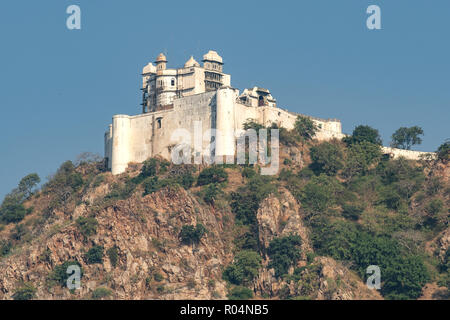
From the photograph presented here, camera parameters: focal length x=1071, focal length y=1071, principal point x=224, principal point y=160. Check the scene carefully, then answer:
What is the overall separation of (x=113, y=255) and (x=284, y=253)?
16.9 meters

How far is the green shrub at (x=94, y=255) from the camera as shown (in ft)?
343

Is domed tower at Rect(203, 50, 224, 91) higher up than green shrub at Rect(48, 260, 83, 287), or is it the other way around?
domed tower at Rect(203, 50, 224, 91)

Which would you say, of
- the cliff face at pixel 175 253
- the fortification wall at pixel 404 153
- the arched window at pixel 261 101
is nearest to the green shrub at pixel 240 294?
the cliff face at pixel 175 253

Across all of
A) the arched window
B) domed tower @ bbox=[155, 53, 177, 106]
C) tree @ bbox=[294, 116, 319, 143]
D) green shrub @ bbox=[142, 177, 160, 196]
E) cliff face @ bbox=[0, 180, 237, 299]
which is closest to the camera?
cliff face @ bbox=[0, 180, 237, 299]

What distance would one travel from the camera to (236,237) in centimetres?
11194

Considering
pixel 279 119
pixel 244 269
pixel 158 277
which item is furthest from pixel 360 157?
pixel 158 277

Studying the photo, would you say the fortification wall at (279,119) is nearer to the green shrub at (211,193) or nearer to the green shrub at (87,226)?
the green shrub at (211,193)

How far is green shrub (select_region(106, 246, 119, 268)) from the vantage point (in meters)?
104

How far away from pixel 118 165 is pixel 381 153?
3251 cm

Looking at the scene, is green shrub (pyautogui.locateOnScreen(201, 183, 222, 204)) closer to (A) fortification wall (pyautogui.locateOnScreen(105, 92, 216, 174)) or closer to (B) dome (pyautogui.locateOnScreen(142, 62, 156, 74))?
(A) fortification wall (pyautogui.locateOnScreen(105, 92, 216, 174))

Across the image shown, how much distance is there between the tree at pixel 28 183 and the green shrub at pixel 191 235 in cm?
3257

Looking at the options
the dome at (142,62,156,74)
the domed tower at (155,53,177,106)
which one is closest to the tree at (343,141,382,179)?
the domed tower at (155,53,177,106)

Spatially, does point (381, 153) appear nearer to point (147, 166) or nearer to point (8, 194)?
point (147, 166)

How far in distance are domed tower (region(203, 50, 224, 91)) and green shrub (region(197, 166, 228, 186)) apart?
1882 centimetres
